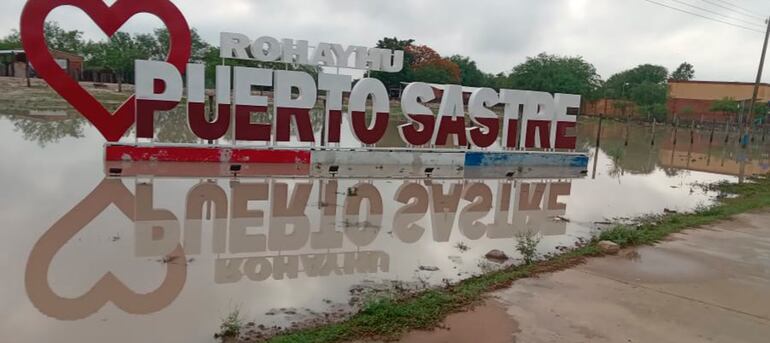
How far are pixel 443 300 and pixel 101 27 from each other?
11.3 metres

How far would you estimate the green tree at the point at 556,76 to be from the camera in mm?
68875

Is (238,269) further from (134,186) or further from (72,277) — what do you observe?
(134,186)

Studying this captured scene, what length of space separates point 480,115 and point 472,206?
231 inches

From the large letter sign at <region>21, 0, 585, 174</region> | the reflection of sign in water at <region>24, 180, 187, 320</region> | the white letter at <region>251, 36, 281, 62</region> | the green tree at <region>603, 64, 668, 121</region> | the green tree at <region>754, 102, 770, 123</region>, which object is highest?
the green tree at <region>603, 64, 668, 121</region>

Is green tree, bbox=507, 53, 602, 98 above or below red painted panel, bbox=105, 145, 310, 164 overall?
above

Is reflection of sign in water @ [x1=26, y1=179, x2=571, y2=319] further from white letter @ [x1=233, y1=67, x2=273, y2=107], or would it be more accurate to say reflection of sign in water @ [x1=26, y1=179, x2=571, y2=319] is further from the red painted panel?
white letter @ [x1=233, y1=67, x2=273, y2=107]

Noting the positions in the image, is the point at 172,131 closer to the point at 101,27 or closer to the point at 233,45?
the point at 233,45

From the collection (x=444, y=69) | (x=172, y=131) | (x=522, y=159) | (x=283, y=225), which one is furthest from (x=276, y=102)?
(x=444, y=69)

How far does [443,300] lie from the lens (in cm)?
555

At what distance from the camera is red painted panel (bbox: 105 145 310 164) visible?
12.9m

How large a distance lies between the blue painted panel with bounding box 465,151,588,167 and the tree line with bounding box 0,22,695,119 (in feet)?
104

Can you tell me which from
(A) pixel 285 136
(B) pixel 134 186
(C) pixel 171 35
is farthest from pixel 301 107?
(B) pixel 134 186

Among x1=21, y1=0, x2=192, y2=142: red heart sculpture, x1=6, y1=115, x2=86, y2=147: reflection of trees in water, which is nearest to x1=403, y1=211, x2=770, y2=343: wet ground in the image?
x1=21, y1=0, x2=192, y2=142: red heart sculpture

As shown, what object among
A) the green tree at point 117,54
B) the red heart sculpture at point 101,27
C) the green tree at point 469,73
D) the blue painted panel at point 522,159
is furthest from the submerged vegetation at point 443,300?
the green tree at point 469,73
